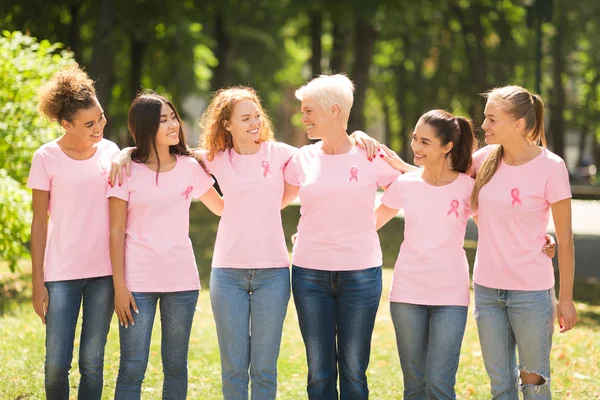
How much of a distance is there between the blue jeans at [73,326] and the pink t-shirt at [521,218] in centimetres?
212

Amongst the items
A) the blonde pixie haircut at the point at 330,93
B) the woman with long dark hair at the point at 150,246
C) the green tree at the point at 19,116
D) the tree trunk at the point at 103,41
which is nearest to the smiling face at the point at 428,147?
the blonde pixie haircut at the point at 330,93

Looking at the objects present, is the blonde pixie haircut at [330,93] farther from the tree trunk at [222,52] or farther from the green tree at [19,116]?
the tree trunk at [222,52]

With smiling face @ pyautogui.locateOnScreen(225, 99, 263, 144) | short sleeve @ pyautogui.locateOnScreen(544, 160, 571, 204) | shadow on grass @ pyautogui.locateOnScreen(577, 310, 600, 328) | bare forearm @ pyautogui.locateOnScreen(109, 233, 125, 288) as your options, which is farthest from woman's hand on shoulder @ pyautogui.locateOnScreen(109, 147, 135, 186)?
shadow on grass @ pyautogui.locateOnScreen(577, 310, 600, 328)

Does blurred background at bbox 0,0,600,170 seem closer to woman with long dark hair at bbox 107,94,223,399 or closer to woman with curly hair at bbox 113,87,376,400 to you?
woman with curly hair at bbox 113,87,376,400

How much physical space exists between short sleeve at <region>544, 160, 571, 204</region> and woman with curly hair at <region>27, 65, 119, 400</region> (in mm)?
2399

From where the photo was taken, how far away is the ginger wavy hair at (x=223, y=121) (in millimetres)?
5375

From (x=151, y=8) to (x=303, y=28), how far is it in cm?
953

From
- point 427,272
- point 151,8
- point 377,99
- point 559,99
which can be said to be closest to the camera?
point 427,272

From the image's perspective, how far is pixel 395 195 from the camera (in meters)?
5.38

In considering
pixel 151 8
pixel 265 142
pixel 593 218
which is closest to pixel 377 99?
pixel 593 218

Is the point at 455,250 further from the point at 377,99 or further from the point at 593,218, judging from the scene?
the point at 377,99

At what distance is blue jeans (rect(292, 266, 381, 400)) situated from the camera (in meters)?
5.31

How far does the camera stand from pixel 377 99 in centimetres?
4734

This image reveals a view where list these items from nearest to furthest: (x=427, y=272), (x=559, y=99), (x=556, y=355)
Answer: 1. (x=427, y=272)
2. (x=556, y=355)
3. (x=559, y=99)
